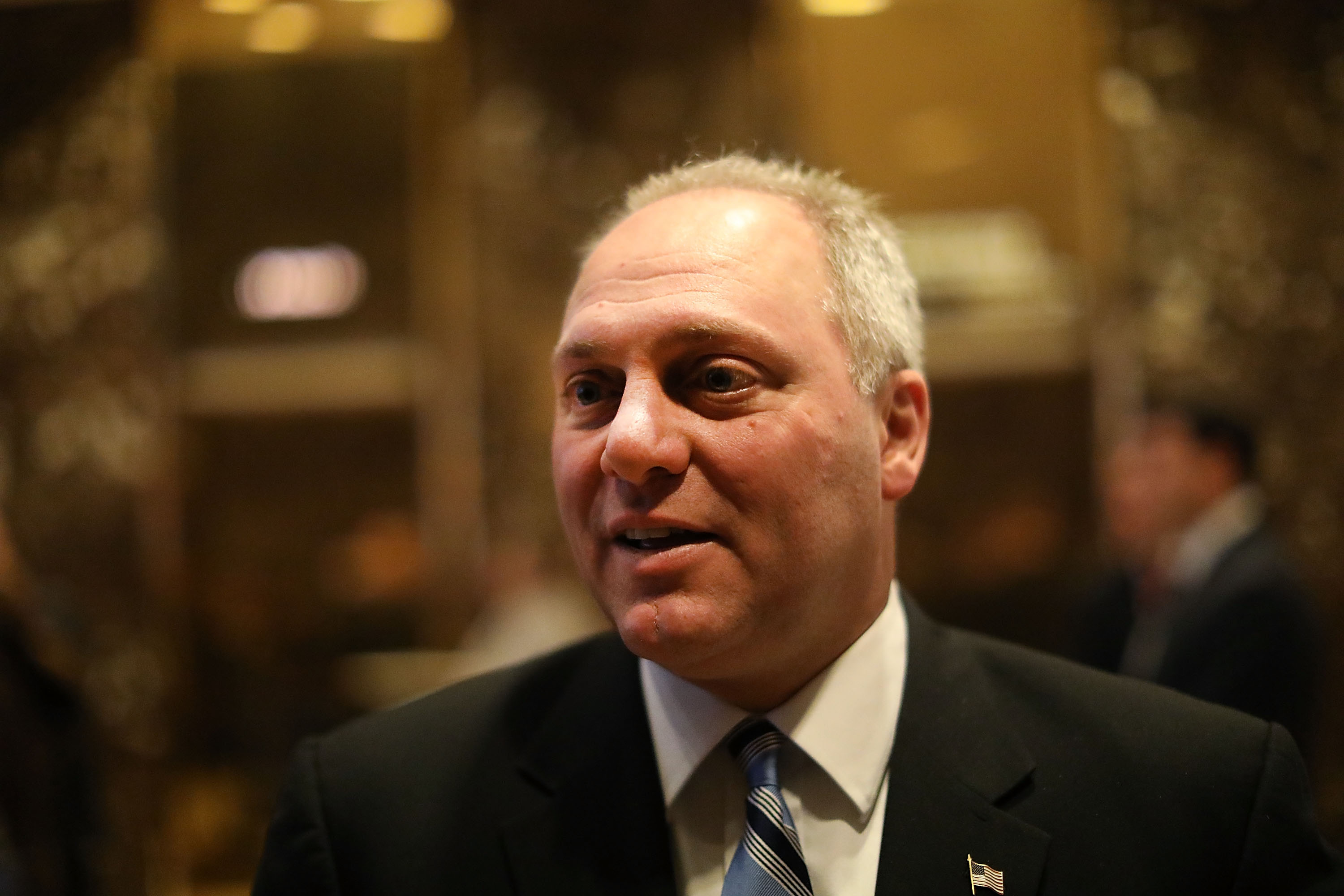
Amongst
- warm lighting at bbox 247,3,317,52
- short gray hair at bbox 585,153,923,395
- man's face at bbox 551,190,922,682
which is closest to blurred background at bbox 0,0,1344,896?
warm lighting at bbox 247,3,317,52

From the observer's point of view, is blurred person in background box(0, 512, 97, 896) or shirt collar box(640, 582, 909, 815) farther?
blurred person in background box(0, 512, 97, 896)

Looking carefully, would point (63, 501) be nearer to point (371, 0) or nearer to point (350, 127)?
point (350, 127)

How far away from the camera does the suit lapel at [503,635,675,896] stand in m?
1.40

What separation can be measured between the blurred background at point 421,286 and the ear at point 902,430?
3.24 m

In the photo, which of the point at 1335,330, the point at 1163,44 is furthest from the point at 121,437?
the point at 1335,330

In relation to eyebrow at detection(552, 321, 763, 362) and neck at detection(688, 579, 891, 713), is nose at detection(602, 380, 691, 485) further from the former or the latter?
neck at detection(688, 579, 891, 713)

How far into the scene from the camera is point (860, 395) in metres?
1.46

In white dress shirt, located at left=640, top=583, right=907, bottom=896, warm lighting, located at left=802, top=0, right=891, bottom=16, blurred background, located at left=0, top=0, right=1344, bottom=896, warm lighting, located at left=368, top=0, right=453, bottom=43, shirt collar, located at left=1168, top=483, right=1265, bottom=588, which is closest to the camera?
white dress shirt, located at left=640, top=583, right=907, bottom=896

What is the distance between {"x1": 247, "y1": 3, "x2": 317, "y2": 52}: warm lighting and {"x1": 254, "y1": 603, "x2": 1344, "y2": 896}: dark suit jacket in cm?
462

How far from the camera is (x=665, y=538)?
1355 millimetres

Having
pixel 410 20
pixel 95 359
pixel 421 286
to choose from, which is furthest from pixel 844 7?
pixel 95 359

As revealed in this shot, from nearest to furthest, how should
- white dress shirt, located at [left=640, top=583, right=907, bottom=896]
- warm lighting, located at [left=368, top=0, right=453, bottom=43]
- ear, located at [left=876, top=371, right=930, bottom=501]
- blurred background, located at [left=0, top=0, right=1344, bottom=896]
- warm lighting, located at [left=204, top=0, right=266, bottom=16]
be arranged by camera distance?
white dress shirt, located at [left=640, top=583, right=907, bottom=896], ear, located at [left=876, top=371, right=930, bottom=501], blurred background, located at [left=0, top=0, right=1344, bottom=896], warm lighting, located at [left=368, top=0, right=453, bottom=43], warm lighting, located at [left=204, top=0, right=266, bottom=16]

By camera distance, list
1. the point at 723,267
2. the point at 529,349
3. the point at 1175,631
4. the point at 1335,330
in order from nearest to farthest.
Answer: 1. the point at 723,267
2. the point at 1175,631
3. the point at 1335,330
4. the point at 529,349

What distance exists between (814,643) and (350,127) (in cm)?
460
